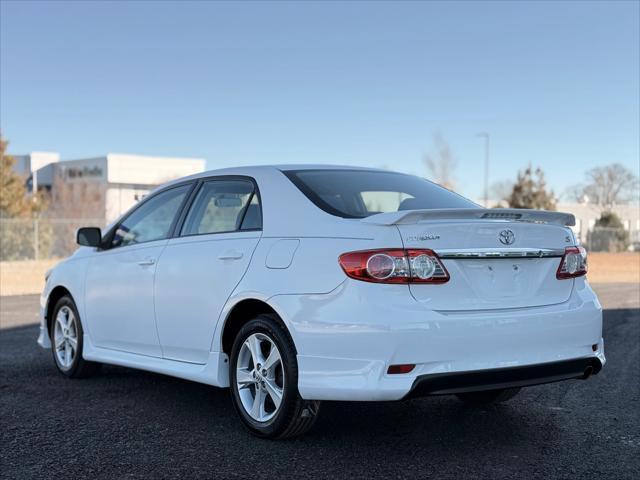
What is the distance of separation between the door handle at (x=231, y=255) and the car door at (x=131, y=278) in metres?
0.86

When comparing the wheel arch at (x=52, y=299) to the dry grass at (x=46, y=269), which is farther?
the dry grass at (x=46, y=269)

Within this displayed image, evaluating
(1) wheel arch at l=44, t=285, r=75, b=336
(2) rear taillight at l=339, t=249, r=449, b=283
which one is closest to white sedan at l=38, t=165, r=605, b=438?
(2) rear taillight at l=339, t=249, r=449, b=283

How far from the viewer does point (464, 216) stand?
4.11 m

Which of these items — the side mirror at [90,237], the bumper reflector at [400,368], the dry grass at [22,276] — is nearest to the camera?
the bumper reflector at [400,368]

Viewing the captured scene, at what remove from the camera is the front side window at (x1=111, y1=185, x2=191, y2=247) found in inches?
225

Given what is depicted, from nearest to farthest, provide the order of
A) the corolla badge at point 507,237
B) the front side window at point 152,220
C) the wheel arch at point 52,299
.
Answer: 1. the corolla badge at point 507,237
2. the front side window at point 152,220
3. the wheel arch at point 52,299

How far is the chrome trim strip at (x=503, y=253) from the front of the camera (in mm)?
3982

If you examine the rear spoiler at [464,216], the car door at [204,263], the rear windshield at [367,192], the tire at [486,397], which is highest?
the rear windshield at [367,192]

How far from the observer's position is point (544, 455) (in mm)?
4188

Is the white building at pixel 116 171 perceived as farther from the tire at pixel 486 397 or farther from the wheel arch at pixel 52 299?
the tire at pixel 486 397

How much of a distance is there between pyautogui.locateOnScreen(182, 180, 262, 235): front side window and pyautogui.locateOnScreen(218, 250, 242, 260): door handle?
192mm

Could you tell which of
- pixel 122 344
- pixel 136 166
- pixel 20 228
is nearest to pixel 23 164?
pixel 136 166

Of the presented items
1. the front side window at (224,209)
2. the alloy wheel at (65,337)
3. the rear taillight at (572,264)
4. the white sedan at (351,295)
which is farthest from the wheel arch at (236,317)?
the alloy wheel at (65,337)

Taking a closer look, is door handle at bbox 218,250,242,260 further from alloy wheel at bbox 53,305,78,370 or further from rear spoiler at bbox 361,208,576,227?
alloy wheel at bbox 53,305,78,370
